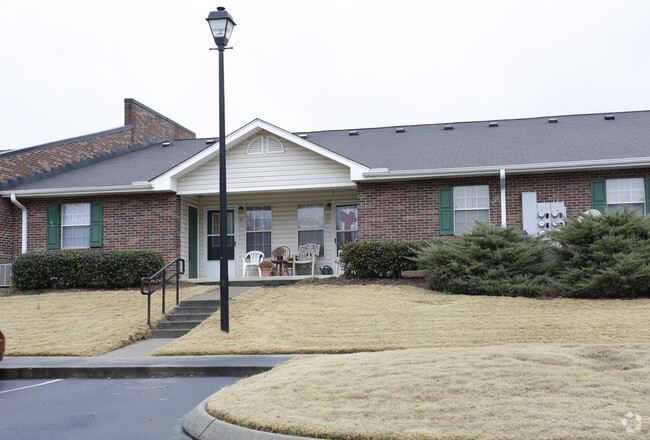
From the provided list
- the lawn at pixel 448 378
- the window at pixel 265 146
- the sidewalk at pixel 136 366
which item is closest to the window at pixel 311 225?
the window at pixel 265 146

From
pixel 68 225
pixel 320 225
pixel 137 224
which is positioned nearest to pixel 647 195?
pixel 320 225

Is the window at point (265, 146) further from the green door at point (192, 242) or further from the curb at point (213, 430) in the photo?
the curb at point (213, 430)

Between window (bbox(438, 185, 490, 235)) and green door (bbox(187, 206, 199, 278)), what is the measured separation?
706 centimetres

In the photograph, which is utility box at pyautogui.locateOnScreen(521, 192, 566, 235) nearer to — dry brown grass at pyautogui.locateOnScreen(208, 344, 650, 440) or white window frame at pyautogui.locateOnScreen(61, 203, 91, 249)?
dry brown grass at pyautogui.locateOnScreen(208, 344, 650, 440)

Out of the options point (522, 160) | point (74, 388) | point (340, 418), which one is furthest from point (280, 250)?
point (340, 418)

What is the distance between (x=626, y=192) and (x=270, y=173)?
346 inches

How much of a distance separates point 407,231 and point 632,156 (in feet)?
17.9

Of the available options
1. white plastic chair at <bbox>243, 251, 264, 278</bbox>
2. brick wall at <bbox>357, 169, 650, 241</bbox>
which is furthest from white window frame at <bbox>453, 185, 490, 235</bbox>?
white plastic chair at <bbox>243, 251, 264, 278</bbox>

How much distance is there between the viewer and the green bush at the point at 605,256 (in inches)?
485

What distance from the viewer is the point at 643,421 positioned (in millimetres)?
4672

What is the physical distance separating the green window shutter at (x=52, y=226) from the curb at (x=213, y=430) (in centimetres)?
1349

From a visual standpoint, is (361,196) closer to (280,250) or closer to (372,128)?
(280,250)

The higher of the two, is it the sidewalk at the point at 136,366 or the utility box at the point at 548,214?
the utility box at the point at 548,214

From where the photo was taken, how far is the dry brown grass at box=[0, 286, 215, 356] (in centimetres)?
1095
